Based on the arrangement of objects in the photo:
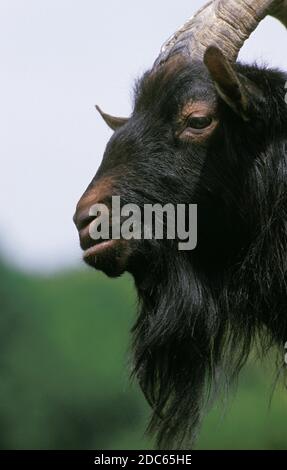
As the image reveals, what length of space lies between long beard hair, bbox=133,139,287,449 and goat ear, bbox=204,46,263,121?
1.46 feet

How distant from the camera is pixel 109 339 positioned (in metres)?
53.8

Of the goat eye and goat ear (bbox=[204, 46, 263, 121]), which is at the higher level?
goat ear (bbox=[204, 46, 263, 121])

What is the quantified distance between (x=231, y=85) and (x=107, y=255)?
1.38 metres

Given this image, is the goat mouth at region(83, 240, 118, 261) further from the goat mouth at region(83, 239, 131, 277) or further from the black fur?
the black fur

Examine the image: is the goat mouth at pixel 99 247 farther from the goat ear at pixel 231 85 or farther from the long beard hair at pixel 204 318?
the goat ear at pixel 231 85

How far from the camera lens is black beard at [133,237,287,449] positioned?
9086 millimetres

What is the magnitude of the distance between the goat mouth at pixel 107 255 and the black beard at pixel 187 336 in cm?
29

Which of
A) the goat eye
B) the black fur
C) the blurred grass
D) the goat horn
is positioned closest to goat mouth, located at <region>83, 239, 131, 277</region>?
the black fur

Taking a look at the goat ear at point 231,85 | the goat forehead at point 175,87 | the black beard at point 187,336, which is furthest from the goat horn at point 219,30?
the black beard at point 187,336

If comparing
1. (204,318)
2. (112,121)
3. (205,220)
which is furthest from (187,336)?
(112,121)

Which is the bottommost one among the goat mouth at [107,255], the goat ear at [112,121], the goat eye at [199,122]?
the goat mouth at [107,255]

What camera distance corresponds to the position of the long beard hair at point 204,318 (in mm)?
9008

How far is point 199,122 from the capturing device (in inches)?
348

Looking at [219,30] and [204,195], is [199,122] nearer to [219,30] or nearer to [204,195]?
[204,195]
